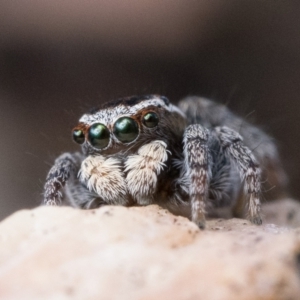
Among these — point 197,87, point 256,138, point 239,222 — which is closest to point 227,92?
point 197,87

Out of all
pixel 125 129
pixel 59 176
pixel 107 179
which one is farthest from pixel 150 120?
pixel 59 176

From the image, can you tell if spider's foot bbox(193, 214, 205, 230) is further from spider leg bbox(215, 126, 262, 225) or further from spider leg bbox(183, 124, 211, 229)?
spider leg bbox(215, 126, 262, 225)

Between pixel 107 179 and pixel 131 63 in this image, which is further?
pixel 131 63

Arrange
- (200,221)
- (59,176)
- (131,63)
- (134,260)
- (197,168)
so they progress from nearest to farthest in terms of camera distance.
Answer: (134,260), (200,221), (197,168), (59,176), (131,63)

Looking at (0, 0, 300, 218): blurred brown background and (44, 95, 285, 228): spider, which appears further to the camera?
(0, 0, 300, 218): blurred brown background

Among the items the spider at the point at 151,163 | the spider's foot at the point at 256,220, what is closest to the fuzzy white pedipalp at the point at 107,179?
the spider at the point at 151,163

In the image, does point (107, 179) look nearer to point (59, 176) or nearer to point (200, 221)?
point (59, 176)

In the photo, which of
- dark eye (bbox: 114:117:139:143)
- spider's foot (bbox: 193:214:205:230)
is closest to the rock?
Result: spider's foot (bbox: 193:214:205:230)

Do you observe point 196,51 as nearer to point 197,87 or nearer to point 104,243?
point 197,87
